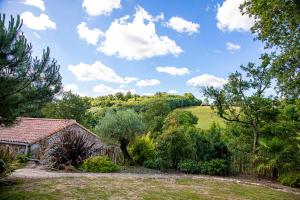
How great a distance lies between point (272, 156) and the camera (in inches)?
538

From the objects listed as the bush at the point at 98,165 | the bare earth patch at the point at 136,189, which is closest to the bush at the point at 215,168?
the bare earth patch at the point at 136,189

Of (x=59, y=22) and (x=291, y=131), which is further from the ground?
(x=59, y=22)

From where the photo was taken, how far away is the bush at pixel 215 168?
1445cm

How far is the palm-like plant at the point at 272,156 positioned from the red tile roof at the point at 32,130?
14422 millimetres

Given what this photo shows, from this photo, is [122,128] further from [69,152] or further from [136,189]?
[136,189]

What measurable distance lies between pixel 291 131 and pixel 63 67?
35.5 ft

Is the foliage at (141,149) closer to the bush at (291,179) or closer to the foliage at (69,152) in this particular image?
the foliage at (69,152)

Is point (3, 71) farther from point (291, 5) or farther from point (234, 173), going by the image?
point (234, 173)

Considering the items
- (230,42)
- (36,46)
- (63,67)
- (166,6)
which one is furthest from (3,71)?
(230,42)

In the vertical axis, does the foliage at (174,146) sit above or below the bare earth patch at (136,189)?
above

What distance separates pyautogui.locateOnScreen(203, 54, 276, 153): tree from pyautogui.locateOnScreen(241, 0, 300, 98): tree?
1.29 m

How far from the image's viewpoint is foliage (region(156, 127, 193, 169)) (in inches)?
607

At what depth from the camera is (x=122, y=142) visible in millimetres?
17047

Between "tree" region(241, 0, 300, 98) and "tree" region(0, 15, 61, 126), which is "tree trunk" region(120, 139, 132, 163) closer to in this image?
"tree" region(0, 15, 61, 126)
